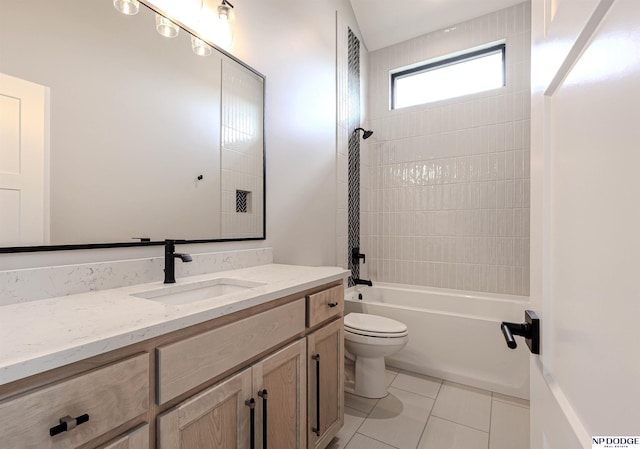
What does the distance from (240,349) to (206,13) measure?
5.05 ft

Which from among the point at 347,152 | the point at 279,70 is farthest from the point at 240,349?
the point at 347,152

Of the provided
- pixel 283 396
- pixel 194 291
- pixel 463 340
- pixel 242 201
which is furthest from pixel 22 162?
pixel 463 340

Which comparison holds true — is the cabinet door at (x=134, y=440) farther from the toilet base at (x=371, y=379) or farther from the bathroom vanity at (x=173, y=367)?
the toilet base at (x=371, y=379)

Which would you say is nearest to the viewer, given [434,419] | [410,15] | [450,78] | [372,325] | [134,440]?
[134,440]

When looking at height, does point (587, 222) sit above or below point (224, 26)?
below

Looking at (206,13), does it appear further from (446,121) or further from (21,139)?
(446,121)

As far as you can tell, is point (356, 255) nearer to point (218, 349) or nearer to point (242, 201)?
point (242, 201)

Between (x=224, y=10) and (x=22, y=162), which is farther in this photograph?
(x=224, y=10)

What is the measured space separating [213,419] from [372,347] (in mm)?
1285

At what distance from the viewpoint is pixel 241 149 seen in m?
1.65

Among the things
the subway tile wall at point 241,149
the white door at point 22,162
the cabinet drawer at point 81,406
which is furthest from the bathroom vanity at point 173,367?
the subway tile wall at point 241,149

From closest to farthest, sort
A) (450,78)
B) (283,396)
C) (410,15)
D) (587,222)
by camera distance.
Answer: (587,222)
(283,396)
(410,15)
(450,78)

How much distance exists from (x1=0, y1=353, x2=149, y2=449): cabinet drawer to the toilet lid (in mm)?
1481

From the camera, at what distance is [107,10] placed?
1.10 meters
